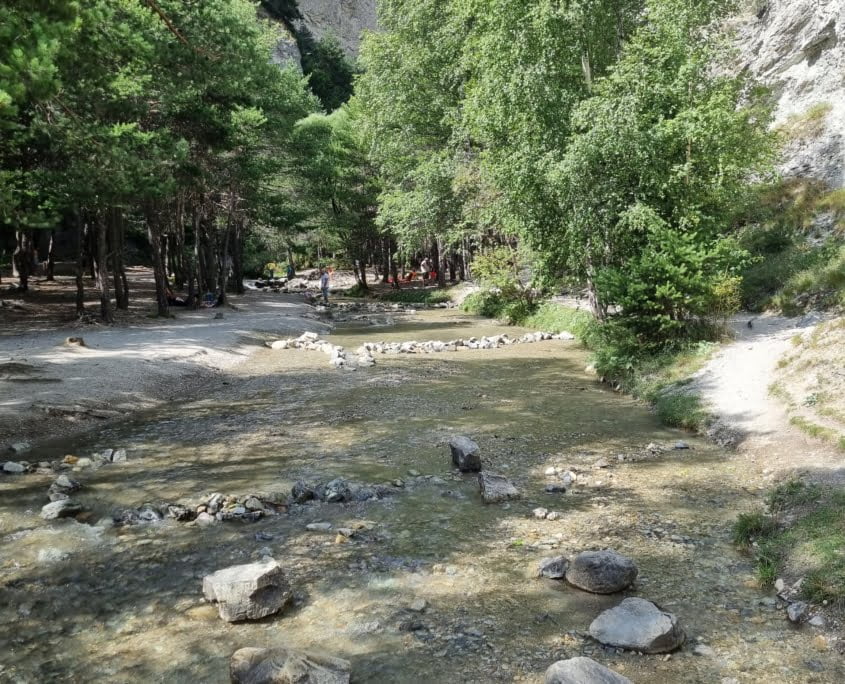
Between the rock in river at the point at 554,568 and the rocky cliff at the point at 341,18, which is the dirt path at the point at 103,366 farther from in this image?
the rocky cliff at the point at 341,18

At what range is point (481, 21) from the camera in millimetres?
20297

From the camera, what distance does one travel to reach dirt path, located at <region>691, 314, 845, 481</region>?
840 cm

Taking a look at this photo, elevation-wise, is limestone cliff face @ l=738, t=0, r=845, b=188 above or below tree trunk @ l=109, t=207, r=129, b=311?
above

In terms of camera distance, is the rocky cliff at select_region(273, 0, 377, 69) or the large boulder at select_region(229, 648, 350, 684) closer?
the large boulder at select_region(229, 648, 350, 684)

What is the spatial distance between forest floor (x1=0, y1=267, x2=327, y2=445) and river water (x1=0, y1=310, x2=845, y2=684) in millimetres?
1312

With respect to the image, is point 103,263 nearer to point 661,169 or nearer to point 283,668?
point 661,169

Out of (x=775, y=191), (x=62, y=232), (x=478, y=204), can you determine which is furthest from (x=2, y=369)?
(x=62, y=232)

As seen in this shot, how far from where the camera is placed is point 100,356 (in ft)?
53.5

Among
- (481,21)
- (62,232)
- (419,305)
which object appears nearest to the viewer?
(481,21)

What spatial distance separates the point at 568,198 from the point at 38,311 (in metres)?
22.3

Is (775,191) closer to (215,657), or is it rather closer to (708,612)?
(708,612)

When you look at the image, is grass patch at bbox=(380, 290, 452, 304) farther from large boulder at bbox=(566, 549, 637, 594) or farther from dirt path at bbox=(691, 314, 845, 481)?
large boulder at bbox=(566, 549, 637, 594)

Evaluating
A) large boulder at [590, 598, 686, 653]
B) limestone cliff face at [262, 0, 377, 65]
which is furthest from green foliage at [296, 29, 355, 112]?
large boulder at [590, 598, 686, 653]

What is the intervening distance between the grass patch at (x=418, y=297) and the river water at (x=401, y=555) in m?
29.0
